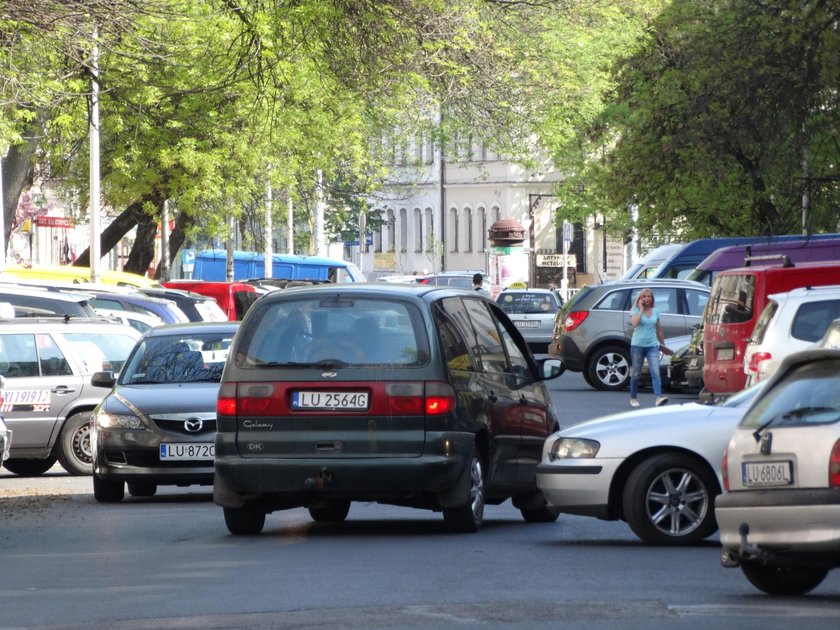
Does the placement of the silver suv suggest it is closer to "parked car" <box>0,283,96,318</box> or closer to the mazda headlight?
"parked car" <box>0,283,96,318</box>

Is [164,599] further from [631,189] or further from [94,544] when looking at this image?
[631,189]

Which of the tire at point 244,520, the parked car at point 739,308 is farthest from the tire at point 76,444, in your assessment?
the parked car at point 739,308

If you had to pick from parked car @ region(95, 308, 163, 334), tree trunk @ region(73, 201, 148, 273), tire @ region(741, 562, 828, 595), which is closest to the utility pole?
tree trunk @ region(73, 201, 148, 273)

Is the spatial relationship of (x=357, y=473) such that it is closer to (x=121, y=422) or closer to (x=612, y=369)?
(x=121, y=422)

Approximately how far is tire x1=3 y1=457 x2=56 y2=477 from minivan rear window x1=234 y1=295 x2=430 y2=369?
27.5 ft

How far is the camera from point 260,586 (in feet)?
32.2

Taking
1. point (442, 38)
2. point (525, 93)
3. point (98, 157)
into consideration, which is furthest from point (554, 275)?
point (442, 38)

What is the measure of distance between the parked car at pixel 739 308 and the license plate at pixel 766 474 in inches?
531

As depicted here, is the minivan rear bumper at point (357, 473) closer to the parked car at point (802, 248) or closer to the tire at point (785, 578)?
the tire at point (785, 578)

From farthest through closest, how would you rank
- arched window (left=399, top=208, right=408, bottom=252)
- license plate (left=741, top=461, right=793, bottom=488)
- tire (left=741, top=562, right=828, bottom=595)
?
arched window (left=399, top=208, right=408, bottom=252), tire (left=741, top=562, right=828, bottom=595), license plate (left=741, top=461, right=793, bottom=488)

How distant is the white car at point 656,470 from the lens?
1154cm

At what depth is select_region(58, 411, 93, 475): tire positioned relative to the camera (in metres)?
19.2

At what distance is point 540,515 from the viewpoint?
45.6ft

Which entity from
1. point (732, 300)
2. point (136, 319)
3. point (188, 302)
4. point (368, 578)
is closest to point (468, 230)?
point (188, 302)
